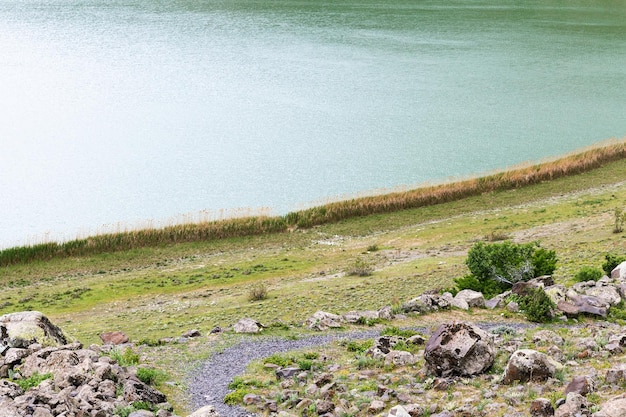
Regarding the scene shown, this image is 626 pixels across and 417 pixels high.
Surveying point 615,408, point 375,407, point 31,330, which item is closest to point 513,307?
point 375,407

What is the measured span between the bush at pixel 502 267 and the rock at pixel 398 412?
34.7 feet

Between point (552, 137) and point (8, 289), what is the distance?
136 feet

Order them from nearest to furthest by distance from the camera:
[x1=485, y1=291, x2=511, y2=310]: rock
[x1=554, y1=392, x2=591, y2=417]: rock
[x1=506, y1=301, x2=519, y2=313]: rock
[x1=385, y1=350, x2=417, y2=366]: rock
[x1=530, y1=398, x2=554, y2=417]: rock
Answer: [x1=554, y1=392, x2=591, y2=417]: rock
[x1=530, y1=398, x2=554, y2=417]: rock
[x1=385, y1=350, x2=417, y2=366]: rock
[x1=506, y1=301, x2=519, y2=313]: rock
[x1=485, y1=291, x2=511, y2=310]: rock

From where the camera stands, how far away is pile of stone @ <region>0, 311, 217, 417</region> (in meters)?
13.4

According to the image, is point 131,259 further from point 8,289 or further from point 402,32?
point 402,32

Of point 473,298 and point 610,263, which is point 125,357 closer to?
point 473,298

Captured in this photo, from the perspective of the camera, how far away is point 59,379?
14586mm

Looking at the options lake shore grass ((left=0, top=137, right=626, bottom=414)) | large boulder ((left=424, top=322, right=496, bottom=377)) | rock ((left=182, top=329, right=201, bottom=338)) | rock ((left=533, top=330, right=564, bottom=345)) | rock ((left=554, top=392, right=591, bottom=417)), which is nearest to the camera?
rock ((left=554, top=392, right=591, bottom=417))

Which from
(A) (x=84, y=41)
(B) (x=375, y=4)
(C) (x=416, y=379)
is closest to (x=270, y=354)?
(C) (x=416, y=379)

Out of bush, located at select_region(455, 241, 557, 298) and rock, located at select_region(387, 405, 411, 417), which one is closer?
rock, located at select_region(387, 405, 411, 417)

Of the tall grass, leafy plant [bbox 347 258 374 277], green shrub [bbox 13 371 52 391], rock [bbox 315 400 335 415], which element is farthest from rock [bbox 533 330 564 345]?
the tall grass

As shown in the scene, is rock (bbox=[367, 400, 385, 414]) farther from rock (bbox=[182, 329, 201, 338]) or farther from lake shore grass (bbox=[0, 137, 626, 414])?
rock (bbox=[182, 329, 201, 338])

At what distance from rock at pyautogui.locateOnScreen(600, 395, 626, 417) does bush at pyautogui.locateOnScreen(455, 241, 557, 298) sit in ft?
36.4

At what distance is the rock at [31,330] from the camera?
16.5m
